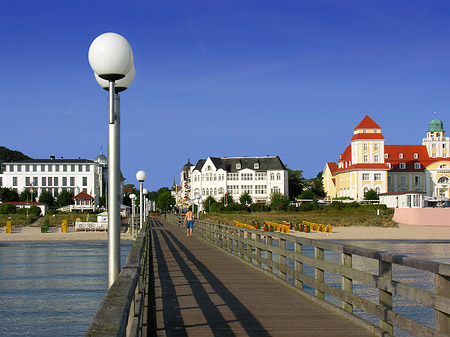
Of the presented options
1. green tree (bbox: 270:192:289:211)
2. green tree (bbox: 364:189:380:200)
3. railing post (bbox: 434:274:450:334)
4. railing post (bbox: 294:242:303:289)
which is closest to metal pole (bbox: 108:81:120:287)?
railing post (bbox: 434:274:450:334)

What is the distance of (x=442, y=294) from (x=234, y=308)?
14.2 feet

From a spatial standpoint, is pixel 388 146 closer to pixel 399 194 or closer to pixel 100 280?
pixel 399 194

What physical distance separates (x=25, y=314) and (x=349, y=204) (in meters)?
84.8

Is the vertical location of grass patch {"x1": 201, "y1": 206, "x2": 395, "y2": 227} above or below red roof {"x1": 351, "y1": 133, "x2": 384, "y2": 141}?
below

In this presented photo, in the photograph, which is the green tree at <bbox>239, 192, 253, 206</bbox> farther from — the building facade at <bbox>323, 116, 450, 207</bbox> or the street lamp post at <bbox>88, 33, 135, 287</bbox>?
the street lamp post at <bbox>88, 33, 135, 287</bbox>

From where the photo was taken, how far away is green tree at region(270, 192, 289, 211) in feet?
314

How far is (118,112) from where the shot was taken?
6445mm

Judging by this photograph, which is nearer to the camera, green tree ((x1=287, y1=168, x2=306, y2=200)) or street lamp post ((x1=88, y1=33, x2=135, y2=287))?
street lamp post ((x1=88, y1=33, x2=135, y2=287))

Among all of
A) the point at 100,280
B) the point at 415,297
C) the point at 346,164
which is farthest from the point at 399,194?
the point at 415,297

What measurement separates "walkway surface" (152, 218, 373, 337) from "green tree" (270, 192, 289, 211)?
266 feet

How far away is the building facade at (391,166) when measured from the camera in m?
112

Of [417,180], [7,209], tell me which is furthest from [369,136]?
[7,209]

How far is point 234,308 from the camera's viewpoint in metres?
9.10

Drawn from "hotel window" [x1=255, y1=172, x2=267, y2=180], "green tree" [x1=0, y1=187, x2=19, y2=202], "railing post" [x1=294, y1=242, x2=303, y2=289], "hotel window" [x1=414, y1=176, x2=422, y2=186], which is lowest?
"railing post" [x1=294, y1=242, x2=303, y2=289]
